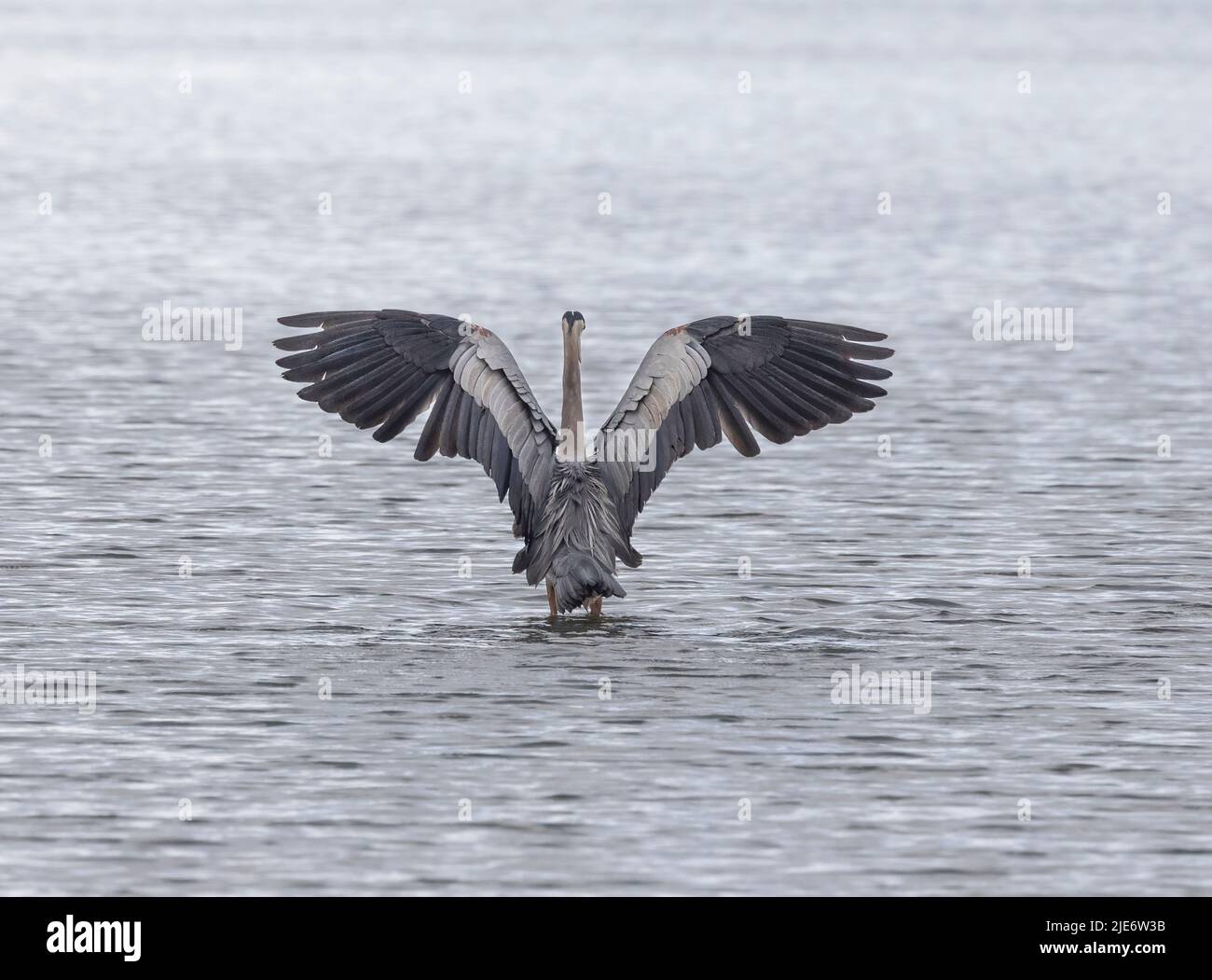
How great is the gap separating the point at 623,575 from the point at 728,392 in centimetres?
191

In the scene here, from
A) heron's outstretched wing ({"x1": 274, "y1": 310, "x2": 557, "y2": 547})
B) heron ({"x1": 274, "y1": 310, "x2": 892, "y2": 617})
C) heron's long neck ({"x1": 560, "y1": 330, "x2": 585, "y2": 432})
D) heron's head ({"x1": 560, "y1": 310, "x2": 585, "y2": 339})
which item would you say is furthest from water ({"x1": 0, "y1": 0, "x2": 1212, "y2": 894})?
heron's head ({"x1": 560, "y1": 310, "x2": 585, "y2": 339})

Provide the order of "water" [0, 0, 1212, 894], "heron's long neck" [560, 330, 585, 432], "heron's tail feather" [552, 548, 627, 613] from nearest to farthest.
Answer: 1. "water" [0, 0, 1212, 894]
2. "heron's tail feather" [552, 548, 627, 613]
3. "heron's long neck" [560, 330, 585, 432]

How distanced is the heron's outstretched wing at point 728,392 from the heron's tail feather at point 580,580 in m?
0.64

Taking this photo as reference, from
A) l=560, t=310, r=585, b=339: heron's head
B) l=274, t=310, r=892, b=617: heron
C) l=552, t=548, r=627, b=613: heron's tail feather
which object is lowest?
l=552, t=548, r=627, b=613: heron's tail feather

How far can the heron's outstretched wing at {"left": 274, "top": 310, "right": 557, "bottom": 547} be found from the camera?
53.2ft

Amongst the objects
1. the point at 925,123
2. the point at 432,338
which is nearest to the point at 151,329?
the point at 432,338

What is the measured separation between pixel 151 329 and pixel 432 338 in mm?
13325

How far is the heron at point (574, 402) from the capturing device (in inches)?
631

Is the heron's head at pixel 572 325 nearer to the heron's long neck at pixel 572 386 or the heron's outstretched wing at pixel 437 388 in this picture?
the heron's long neck at pixel 572 386

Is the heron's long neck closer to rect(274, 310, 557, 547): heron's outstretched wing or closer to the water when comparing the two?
rect(274, 310, 557, 547): heron's outstretched wing

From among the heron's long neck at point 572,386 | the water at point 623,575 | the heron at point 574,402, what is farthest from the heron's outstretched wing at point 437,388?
the water at point 623,575

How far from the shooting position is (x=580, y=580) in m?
15.5

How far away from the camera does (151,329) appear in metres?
29.3

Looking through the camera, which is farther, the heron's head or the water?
the heron's head
